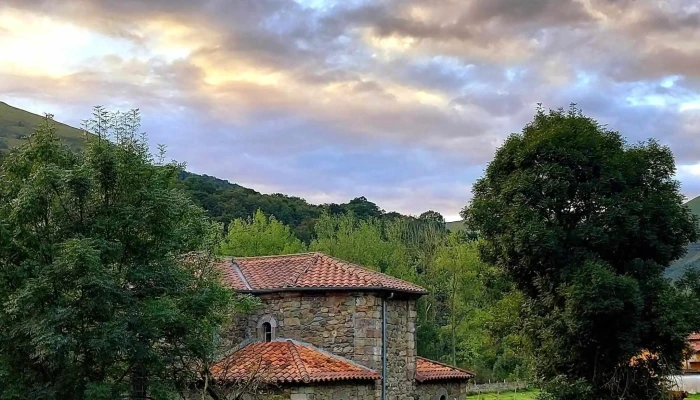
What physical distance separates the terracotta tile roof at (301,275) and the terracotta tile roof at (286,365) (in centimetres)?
188

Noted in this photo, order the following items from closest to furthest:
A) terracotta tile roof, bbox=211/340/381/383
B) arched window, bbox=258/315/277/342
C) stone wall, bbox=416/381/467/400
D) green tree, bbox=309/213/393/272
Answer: terracotta tile roof, bbox=211/340/381/383, arched window, bbox=258/315/277/342, stone wall, bbox=416/381/467/400, green tree, bbox=309/213/393/272

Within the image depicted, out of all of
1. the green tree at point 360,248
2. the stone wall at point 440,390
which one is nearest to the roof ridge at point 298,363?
the stone wall at point 440,390

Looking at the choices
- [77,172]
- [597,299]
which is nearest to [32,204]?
[77,172]

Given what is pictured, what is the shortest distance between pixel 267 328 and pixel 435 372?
21.2 feet

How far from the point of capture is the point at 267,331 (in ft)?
77.2

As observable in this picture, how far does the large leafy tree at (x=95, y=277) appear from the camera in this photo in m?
14.7

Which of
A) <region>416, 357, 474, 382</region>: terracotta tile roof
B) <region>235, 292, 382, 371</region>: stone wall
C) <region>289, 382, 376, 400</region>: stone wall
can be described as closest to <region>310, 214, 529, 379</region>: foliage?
<region>416, 357, 474, 382</region>: terracotta tile roof

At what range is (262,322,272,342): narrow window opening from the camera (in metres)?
23.5

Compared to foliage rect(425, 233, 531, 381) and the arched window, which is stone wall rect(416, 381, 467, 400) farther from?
foliage rect(425, 233, 531, 381)

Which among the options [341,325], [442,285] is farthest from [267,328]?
[442,285]

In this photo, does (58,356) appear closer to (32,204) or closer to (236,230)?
(32,204)

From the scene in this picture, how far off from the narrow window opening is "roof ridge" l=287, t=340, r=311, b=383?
0.89 m

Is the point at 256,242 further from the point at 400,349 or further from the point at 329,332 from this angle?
the point at 329,332

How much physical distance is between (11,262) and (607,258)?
16240mm
